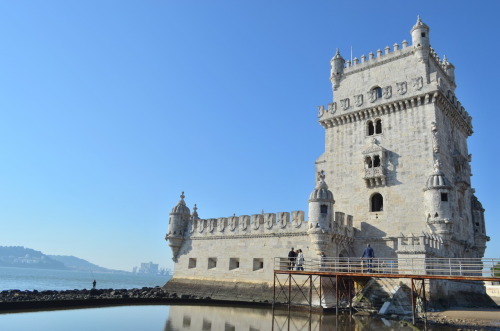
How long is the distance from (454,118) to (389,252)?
493 inches

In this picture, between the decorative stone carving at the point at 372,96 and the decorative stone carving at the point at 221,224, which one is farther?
the decorative stone carving at the point at 221,224

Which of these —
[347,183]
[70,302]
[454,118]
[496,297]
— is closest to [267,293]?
[347,183]

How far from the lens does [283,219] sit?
2866 centimetres

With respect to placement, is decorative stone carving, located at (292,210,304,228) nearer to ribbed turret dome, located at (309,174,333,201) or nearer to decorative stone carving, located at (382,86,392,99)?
ribbed turret dome, located at (309,174,333,201)

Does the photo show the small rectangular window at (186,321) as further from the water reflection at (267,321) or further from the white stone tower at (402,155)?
the white stone tower at (402,155)

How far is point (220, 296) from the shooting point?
29.7 meters

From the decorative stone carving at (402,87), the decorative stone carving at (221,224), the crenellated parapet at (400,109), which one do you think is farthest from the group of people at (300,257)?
the decorative stone carving at (402,87)

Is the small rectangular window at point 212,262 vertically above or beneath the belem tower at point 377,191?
beneath

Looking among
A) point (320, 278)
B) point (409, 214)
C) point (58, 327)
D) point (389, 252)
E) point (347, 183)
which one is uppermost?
point (347, 183)

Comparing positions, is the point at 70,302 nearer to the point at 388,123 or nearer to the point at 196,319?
the point at 196,319

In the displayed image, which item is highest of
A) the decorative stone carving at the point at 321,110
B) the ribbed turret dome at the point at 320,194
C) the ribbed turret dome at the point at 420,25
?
the ribbed turret dome at the point at 420,25

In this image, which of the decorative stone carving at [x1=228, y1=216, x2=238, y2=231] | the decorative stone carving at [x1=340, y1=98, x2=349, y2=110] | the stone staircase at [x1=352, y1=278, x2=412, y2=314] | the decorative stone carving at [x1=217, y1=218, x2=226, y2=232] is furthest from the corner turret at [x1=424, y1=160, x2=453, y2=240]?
the decorative stone carving at [x1=217, y1=218, x2=226, y2=232]

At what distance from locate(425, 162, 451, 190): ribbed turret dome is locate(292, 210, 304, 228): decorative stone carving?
8463mm

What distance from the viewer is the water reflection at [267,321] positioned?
17719 mm
